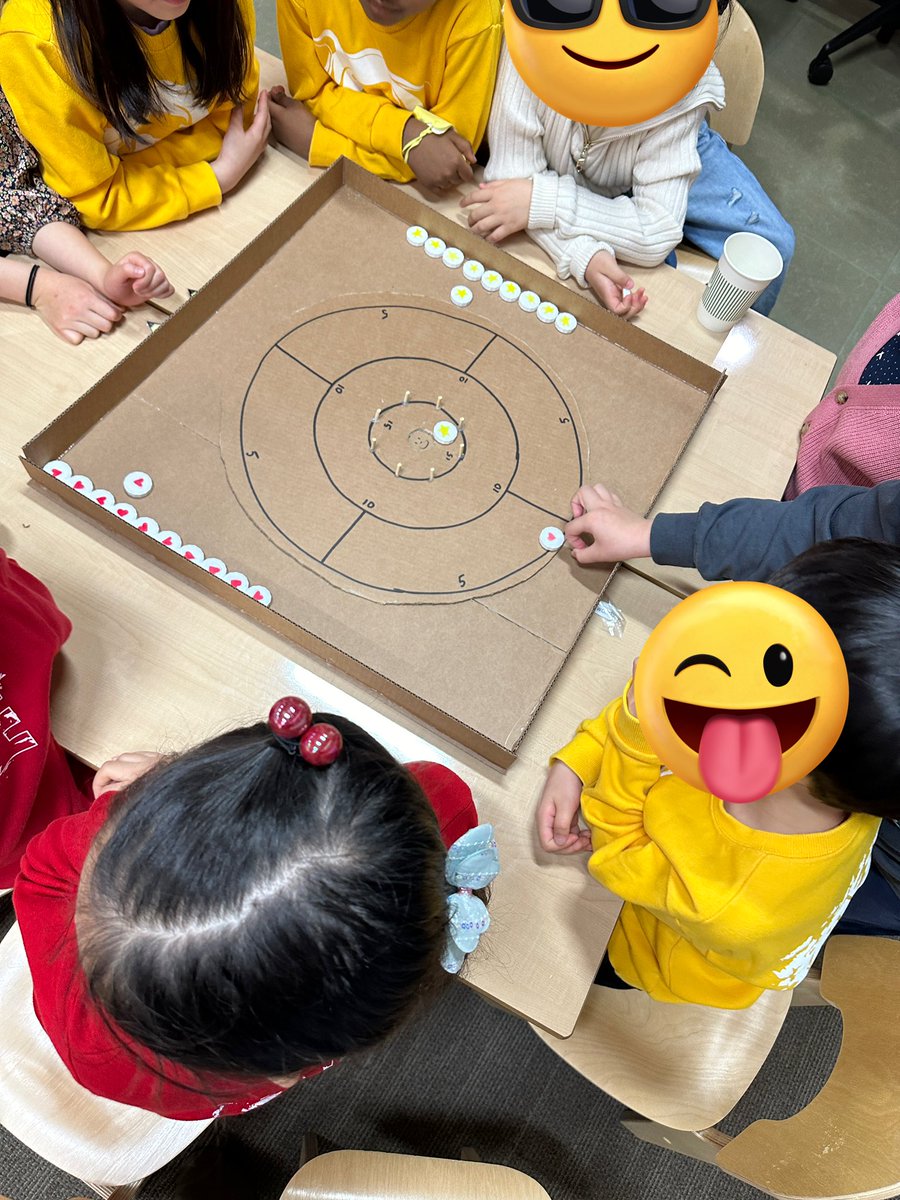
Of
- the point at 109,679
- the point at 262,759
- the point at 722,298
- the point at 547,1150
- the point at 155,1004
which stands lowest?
the point at 547,1150

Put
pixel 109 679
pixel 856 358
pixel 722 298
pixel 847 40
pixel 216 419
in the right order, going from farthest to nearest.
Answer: pixel 847 40 → pixel 856 358 → pixel 722 298 → pixel 216 419 → pixel 109 679

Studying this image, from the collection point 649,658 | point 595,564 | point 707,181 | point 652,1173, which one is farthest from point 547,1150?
point 707,181

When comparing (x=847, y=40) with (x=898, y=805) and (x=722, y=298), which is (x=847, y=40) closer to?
(x=722, y=298)

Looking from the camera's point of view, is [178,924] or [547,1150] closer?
[178,924]

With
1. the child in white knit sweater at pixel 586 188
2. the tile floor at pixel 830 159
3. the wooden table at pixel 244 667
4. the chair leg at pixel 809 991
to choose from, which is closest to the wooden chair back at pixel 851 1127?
the chair leg at pixel 809 991

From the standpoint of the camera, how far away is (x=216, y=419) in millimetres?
1032

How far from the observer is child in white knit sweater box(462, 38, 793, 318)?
3.97 feet

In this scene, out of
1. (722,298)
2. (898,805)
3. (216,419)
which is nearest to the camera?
(898,805)

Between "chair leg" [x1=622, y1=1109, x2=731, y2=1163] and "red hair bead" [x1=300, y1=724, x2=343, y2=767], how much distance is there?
0.69m

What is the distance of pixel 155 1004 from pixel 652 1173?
1.15m

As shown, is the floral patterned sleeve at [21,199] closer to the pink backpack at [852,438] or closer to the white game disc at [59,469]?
the white game disc at [59,469]

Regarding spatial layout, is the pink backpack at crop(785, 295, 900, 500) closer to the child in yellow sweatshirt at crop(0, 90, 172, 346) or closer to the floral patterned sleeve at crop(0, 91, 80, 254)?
the child in yellow sweatshirt at crop(0, 90, 172, 346)

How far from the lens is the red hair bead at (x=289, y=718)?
61 centimetres

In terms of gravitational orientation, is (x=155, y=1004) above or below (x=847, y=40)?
below
